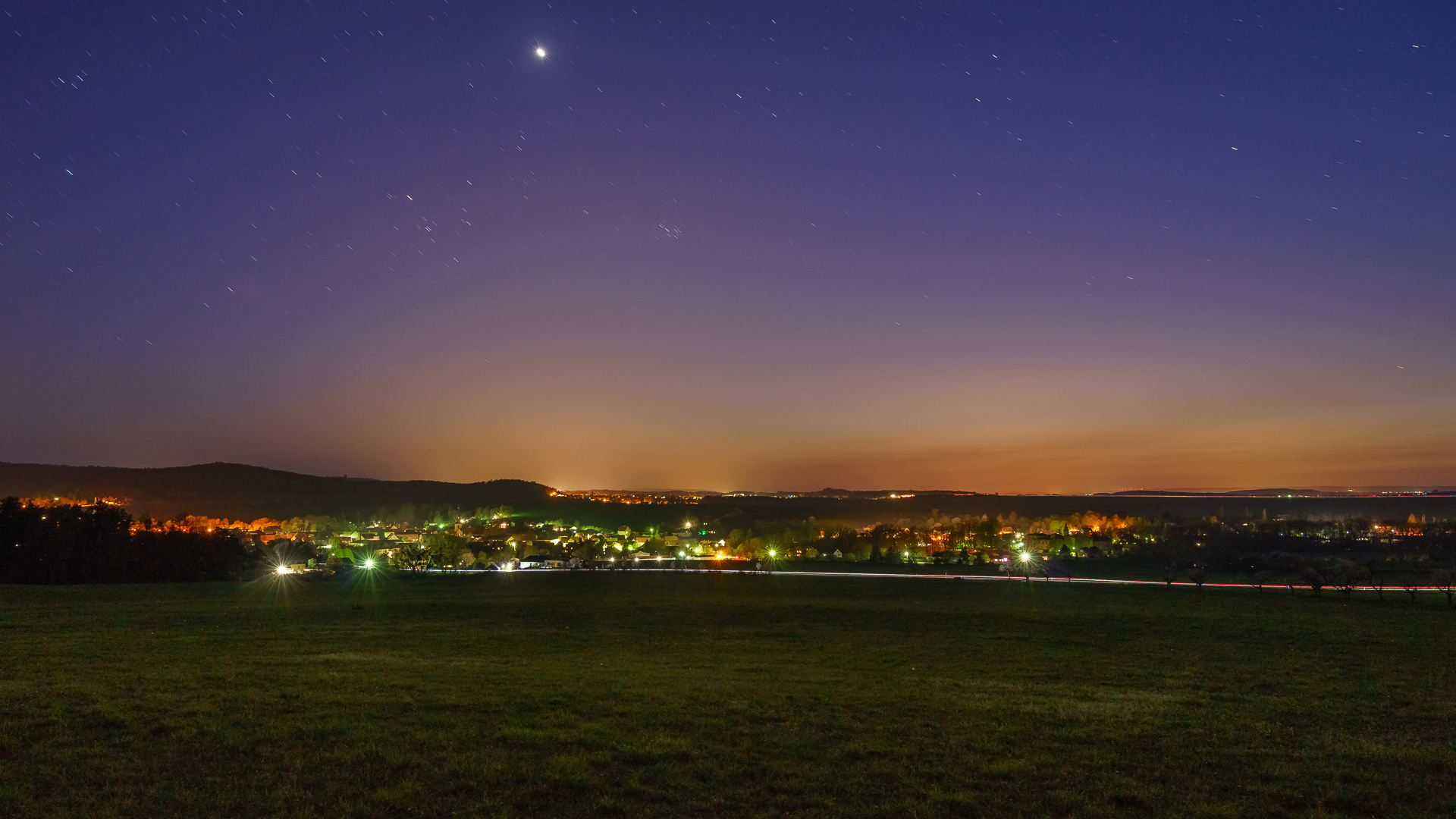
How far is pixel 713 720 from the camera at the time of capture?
416 inches

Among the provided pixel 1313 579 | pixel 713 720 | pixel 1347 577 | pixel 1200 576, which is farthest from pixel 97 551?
pixel 1347 577

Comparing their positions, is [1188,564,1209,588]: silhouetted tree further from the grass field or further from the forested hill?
the forested hill

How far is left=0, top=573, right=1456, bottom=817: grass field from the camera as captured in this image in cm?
754

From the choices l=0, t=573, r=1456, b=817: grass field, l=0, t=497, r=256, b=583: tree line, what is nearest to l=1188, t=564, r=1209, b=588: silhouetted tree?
l=0, t=573, r=1456, b=817: grass field

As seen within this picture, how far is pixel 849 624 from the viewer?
24750 millimetres

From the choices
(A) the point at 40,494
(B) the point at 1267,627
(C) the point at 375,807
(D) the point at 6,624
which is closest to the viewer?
(C) the point at 375,807

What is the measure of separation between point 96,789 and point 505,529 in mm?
121633

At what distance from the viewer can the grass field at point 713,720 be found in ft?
24.7

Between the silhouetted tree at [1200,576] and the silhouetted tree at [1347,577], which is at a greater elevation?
the silhouetted tree at [1347,577]

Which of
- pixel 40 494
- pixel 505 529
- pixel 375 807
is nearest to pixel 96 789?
pixel 375 807

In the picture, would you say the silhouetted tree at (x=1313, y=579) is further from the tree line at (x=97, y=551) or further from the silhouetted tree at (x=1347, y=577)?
the tree line at (x=97, y=551)

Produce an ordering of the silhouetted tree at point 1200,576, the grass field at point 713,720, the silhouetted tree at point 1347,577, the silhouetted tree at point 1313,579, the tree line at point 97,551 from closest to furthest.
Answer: the grass field at point 713,720 → the silhouetted tree at point 1313,579 → the silhouetted tree at point 1347,577 → the silhouetted tree at point 1200,576 → the tree line at point 97,551

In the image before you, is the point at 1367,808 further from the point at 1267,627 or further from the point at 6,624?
the point at 6,624

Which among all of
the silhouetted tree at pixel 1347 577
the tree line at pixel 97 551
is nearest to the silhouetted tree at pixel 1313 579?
the silhouetted tree at pixel 1347 577
